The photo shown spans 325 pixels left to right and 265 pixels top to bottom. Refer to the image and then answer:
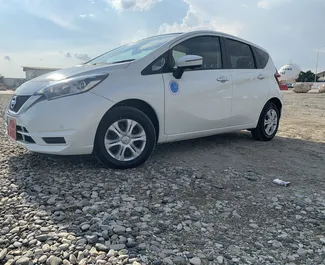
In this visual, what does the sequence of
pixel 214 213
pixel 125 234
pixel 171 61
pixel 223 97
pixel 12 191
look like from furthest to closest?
pixel 223 97 → pixel 171 61 → pixel 12 191 → pixel 214 213 → pixel 125 234

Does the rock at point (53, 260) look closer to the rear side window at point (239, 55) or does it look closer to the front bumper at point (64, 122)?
the front bumper at point (64, 122)

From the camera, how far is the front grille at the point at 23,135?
3.48m

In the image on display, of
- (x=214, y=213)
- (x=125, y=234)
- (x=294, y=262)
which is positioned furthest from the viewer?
(x=214, y=213)

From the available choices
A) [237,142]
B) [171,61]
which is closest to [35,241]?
[171,61]

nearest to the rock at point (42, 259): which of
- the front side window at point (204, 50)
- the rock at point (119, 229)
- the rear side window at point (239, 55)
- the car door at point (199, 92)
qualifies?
the rock at point (119, 229)

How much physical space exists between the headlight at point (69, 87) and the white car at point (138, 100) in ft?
0.03

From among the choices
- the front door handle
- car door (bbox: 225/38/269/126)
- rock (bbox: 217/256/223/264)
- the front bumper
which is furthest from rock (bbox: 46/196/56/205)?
car door (bbox: 225/38/269/126)

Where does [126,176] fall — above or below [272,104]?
below

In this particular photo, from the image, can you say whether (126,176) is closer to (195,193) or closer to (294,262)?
(195,193)

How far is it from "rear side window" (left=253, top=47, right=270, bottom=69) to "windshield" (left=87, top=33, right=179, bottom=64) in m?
1.73

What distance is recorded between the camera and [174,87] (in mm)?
4031

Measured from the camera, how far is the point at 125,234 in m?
2.33

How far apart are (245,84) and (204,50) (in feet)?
3.10

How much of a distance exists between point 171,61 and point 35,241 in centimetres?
267
